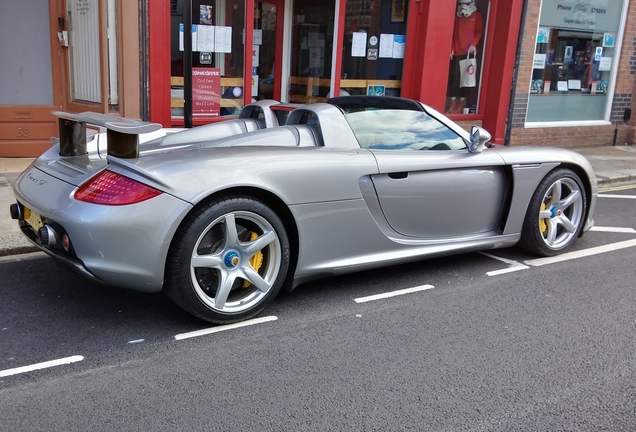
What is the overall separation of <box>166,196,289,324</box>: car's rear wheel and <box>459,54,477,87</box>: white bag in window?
822 centimetres

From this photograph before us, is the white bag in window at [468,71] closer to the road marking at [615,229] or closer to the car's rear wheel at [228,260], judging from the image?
the road marking at [615,229]

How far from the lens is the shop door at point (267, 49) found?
9484 millimetres

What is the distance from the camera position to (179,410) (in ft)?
9.21

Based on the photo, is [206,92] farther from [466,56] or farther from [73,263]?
[73,263]

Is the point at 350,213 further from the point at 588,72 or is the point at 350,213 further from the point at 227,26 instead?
the point at 588,72

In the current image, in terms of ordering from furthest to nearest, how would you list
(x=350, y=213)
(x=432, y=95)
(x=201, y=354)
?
1. (x=432, y=95)
2. (x=350, y=213)
3. (x=201, y=354)

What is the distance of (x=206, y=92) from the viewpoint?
874cm

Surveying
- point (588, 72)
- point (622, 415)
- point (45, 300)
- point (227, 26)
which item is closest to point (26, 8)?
point (227, 26)

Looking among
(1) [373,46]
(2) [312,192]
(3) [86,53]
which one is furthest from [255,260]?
(1) [373,46]

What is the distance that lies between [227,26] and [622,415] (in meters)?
7.27

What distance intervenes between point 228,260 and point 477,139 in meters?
2.11

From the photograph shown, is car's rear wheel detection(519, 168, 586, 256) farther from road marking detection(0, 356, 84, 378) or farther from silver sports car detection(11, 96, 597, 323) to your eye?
road marking detection(0, 356, 84, 378)

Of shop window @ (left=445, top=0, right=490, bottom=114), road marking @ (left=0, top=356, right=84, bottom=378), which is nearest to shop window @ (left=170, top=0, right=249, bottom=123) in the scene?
shop window @ (left=445, top=0, right=490, bottom=114)

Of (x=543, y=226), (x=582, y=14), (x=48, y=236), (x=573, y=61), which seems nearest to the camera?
(x=48, y=236)
